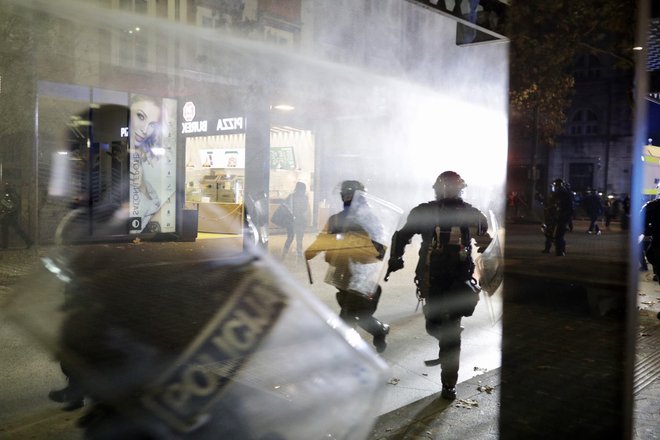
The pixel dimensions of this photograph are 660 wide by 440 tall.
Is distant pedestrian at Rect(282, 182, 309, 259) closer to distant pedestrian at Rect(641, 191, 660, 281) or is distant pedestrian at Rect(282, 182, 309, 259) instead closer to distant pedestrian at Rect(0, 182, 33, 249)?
distant pedestrian at Rect(0, 182, 33, 249)

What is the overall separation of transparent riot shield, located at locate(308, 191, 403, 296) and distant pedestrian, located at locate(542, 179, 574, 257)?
8.65 m

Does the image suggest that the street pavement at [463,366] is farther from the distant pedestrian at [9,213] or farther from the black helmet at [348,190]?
the distant pedestrian at [9,213]

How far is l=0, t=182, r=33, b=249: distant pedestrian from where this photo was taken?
10570 mm

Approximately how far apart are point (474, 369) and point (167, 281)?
500 cm

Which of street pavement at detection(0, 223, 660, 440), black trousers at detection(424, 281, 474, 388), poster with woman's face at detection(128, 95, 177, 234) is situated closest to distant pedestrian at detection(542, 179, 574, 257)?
street pavement at detection(0, 223, 660, 440)

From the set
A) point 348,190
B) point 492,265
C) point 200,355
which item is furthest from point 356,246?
point 492,265

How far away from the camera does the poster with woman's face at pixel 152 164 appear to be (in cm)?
1288

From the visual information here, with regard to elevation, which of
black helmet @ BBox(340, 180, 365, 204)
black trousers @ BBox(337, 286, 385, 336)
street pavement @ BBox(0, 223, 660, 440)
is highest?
black helmet @ BBox(340, 180, 365, 204)

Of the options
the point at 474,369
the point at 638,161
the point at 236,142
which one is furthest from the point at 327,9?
the point at 638,161

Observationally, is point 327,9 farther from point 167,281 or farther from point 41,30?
point 167,281

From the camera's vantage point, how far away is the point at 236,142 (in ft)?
50.0

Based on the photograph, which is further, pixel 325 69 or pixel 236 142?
→ pixel 325 69

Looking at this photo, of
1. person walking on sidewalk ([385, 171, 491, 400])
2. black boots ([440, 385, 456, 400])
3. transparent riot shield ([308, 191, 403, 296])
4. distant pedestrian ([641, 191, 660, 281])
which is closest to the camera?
black boots ([440, 385, 456, 400])

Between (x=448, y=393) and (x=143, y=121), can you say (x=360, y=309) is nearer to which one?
(x=448, y=393)
